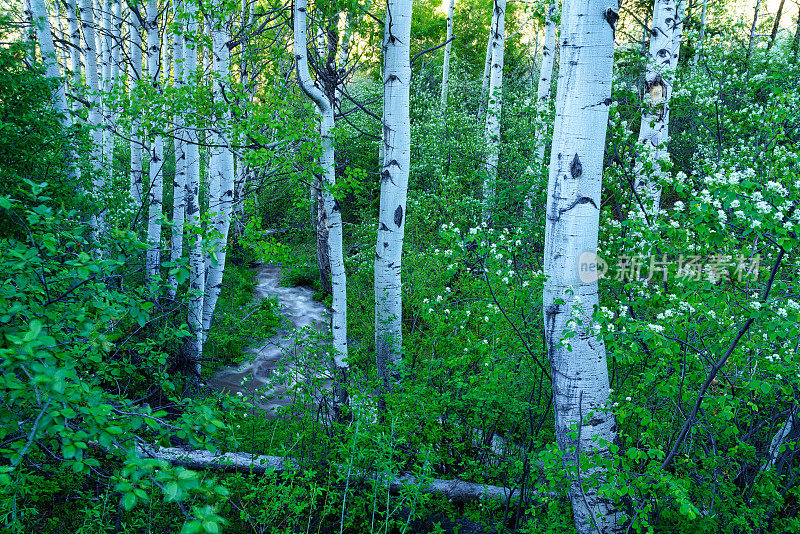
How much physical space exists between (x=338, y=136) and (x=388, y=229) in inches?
49.4

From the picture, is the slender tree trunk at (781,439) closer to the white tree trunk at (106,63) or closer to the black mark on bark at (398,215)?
the black mark on bark at (398,215)

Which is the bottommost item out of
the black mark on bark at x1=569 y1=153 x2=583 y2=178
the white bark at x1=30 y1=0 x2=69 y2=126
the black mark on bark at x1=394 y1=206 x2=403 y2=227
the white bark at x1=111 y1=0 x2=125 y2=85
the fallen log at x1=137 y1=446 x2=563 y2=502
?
the fallen log at x1=137 y1=446 x2=563 y2=502

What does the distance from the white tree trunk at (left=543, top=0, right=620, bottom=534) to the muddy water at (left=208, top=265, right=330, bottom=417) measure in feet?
9.55

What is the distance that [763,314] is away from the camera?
262 cm

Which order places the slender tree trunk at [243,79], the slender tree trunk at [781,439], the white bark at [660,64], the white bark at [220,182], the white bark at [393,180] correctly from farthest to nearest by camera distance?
the white bark at [220,182]
the white bark at [660,64]
the slender tree trunk at [243,79]
the white bark at [393,180]
the slender tree trunk at [781,439]

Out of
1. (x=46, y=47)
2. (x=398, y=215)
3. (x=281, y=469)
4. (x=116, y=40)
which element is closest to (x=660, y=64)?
(x=398, y=215)

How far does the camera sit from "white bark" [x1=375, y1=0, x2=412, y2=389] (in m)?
5.25

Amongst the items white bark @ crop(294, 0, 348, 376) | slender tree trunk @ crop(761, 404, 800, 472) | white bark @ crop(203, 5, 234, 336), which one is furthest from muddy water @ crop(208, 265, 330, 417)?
slender tree trunk @ crop(761, 404, 800, 472)

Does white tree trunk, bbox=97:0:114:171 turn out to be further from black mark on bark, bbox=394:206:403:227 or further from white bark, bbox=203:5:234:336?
black mark on bark, bbox=394:206:403:227

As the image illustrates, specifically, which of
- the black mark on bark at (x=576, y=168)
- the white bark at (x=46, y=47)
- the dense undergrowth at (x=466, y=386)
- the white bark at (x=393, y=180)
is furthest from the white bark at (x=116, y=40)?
the black mark on bark at (x=576, y=168)

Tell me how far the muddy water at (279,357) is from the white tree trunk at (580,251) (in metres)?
2.91

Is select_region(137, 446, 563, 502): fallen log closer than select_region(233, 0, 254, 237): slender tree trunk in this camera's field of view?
Yes

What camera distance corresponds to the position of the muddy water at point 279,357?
5361 millimetres

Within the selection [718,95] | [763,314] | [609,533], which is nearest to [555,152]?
[763,314]
